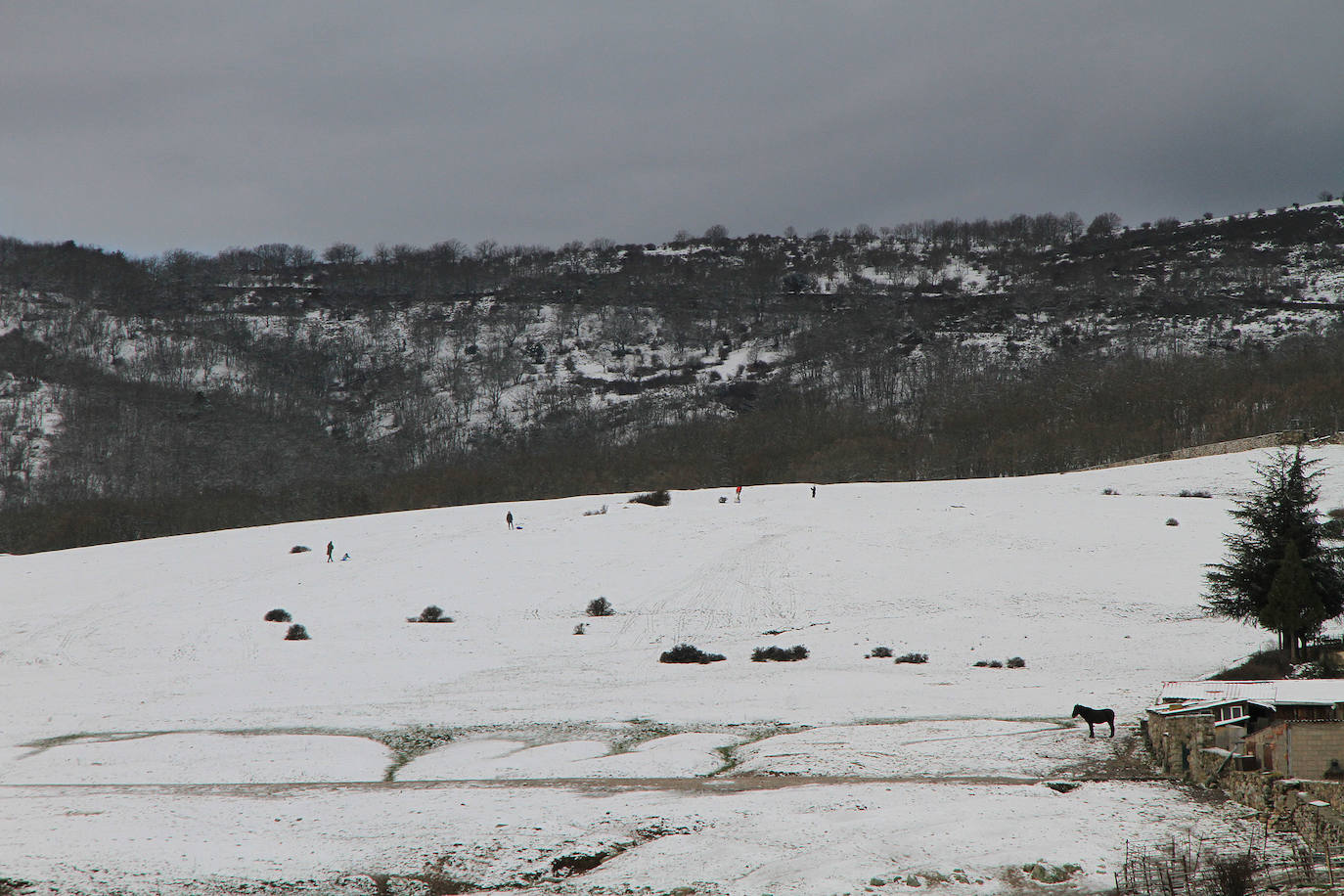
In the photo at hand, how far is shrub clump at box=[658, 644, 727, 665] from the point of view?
3200 centimetres

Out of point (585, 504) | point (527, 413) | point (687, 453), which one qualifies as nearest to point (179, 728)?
point (585, 504)

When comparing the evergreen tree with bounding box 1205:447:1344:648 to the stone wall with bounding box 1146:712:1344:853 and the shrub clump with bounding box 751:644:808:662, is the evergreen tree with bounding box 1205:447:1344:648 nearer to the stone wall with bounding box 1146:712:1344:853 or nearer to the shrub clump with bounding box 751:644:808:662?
the stone wall with bounding box 1146:712:1344:853

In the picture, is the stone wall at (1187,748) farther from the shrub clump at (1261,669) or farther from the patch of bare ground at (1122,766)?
the shrub clump at (1261,669)

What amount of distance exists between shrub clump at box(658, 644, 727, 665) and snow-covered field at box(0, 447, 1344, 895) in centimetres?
49

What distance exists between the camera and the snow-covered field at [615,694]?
15.7 metres

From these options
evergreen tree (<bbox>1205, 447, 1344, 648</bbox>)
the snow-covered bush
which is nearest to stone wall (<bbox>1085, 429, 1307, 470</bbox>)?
evergreen tree (<bbox>1205, 447, 1344, 648</bbox>)

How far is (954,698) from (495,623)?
17521 mm

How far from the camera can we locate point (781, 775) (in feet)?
64.5

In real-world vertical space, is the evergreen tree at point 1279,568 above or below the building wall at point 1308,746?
above

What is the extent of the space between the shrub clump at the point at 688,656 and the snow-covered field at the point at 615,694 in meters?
0.49

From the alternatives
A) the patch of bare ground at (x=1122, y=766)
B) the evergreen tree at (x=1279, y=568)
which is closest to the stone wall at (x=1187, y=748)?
the patch of bare ground at (x=1122, y=766)

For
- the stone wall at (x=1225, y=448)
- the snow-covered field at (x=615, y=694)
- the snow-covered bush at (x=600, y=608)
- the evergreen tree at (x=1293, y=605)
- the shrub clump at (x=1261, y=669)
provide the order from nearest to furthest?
the snow-covered field at (x=615, y=694)
the shrub clump at (x=1261, y=669)
the evergreen tree at (x=1293, y=605)
the snow-covered bush at (x=600, y=608)
the stone wall at (x=1225, y=448)

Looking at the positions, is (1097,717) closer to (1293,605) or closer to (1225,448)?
(1293,605)

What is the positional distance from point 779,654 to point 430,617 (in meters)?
13.0
